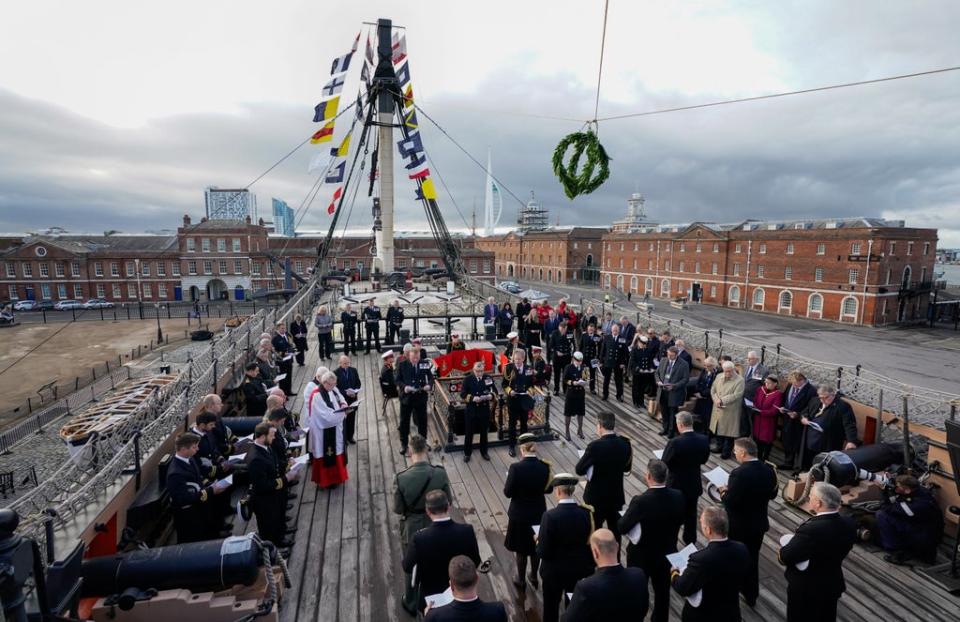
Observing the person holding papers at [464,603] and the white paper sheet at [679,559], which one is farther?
the white paper sheet at [679,559]

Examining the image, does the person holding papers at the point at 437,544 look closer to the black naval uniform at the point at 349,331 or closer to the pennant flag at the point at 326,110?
the black naval uniform at the point at 349,331

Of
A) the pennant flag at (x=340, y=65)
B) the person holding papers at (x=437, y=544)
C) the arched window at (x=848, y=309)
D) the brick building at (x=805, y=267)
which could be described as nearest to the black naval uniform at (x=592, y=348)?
the person holding papers at (x=437, y=544)

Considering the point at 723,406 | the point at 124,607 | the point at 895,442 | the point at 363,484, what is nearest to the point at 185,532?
the point at 124,607

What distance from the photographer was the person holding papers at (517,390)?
8.00 metres

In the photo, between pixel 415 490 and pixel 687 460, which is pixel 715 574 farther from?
pixel 415 490

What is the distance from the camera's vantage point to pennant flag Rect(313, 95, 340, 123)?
2053 centimetres

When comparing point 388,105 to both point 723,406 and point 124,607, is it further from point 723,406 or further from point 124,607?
point 124,607

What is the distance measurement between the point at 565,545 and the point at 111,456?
4.80 m

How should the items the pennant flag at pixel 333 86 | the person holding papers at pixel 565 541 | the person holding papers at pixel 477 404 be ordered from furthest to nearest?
the pennant flag at pixel 333 86 → the person holding papers at pixel 477 404 → the person holding papers at pixel 565 541

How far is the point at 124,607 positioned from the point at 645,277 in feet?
231

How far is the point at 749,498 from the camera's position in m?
4.66

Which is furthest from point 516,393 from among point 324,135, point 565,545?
point 324,135

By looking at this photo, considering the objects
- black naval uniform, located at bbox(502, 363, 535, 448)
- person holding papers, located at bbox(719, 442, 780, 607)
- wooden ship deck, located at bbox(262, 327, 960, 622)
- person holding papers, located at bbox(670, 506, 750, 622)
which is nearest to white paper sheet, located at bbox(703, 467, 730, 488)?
person holding papers, located at bbox(719, 442, 780, 607)

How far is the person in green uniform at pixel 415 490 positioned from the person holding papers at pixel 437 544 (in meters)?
0.65
